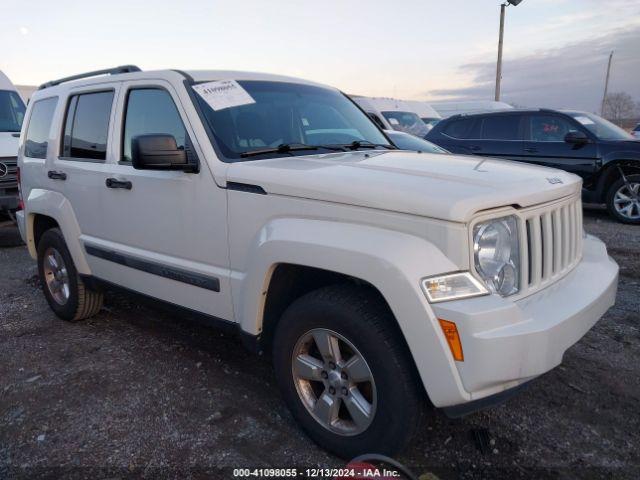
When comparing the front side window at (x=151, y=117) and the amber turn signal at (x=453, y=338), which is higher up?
the front side window at (x=151, y=117)

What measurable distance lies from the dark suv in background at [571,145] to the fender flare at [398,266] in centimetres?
723

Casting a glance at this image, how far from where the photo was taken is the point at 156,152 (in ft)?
8.96

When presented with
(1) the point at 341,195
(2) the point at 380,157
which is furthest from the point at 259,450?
(2) the point at 380,157

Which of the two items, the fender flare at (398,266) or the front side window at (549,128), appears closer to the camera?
the fender flare at (398,266)

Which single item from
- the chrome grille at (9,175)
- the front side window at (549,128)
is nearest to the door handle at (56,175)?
the chrome grille at (9,175)

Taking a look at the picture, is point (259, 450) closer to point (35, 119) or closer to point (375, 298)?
point (375, 298)

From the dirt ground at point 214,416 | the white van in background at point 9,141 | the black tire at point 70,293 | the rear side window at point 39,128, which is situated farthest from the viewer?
the white van in background at point 9,141

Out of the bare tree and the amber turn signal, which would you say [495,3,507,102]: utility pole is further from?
the bare tree

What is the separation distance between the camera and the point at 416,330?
2.01m

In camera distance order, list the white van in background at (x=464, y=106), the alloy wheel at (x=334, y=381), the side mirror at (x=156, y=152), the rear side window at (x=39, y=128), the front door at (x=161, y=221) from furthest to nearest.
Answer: the white van in background at (x=464, y=106)
the rear side window at (x=39, y=128)
the front door at (x=161, y=221)
the side mirror at (x=156, y=152)
the alloy wheel at (x=334, y=381)

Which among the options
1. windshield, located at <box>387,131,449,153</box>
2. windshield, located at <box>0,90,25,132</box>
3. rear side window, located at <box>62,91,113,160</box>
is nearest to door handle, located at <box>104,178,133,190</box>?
rear side window, located at <box>62,91,113,160</box>

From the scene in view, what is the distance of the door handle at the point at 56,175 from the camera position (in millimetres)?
3930

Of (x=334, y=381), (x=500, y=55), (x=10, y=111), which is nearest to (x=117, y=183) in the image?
(x=334, y=381)

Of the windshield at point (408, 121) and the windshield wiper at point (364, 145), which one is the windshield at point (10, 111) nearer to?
the windshield wiper at point (364, 145)
